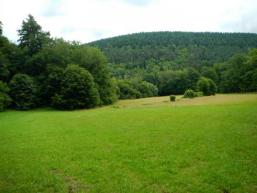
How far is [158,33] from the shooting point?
17688cm

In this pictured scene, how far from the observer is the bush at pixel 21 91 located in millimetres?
51656

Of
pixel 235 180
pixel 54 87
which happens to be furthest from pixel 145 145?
pixel 54 87

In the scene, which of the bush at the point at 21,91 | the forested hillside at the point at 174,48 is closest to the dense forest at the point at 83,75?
the bush at the point at 21,91

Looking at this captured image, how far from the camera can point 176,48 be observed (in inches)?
5881

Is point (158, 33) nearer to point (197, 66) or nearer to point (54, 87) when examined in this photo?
point (197, 66)

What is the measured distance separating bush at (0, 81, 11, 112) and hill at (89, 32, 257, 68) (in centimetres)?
9215

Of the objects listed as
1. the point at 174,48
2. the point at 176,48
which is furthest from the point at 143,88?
the point at 176,48

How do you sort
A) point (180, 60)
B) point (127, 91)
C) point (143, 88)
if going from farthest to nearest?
point (180, 60)
point (143, 88)
point (127, 91)

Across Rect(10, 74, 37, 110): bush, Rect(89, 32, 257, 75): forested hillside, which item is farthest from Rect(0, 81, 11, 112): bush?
Rect(89, 32, 257, 75): forested hillside

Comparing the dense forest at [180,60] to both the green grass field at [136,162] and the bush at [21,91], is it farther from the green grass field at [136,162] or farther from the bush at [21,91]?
the green grass field at [136,162]

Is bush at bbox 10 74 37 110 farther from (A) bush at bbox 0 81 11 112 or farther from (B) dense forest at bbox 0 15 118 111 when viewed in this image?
(A) bush at bbox 0 81 11 112

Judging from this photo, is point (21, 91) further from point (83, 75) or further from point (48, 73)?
point (83, 75)

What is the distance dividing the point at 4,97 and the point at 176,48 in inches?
4475

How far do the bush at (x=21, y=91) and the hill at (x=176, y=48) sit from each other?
88.6 meters
